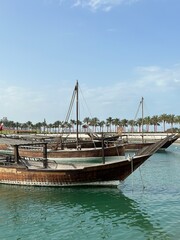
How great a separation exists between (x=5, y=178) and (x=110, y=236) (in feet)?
43.2

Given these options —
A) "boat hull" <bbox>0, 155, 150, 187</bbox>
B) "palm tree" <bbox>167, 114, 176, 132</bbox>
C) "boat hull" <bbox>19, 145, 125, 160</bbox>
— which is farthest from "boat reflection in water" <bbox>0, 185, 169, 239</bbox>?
"palm tree" <bbox>167, 114, 176, 132</bbox>

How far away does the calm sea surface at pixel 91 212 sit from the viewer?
527 inches

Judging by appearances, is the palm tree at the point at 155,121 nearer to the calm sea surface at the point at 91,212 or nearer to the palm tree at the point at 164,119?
the palm tree at the point at 164,119

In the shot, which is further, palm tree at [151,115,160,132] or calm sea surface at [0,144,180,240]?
palm tree at [151,115,160,132]

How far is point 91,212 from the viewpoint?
55.0 feet

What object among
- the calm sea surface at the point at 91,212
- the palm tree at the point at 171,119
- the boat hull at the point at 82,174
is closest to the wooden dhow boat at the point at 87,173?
the boat hull at the point at 82,174

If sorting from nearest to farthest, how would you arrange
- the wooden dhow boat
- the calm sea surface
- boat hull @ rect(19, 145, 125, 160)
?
the calm sea surface → the wooden dhow boat → boat hull @ rect(19, 145, 125, 160)

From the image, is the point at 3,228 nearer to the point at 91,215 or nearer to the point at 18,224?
the point at 18,224

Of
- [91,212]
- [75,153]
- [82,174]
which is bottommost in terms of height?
[91,212]

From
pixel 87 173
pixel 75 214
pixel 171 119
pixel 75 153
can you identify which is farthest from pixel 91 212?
pixel 171 119

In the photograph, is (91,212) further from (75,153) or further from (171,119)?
(171,119)

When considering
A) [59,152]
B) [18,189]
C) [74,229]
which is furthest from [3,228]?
[59,152]

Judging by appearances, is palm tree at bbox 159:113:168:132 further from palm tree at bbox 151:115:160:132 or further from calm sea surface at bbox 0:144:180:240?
calm sea surface at bbox 0:144:180:240

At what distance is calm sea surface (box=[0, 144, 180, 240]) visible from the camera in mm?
13391
